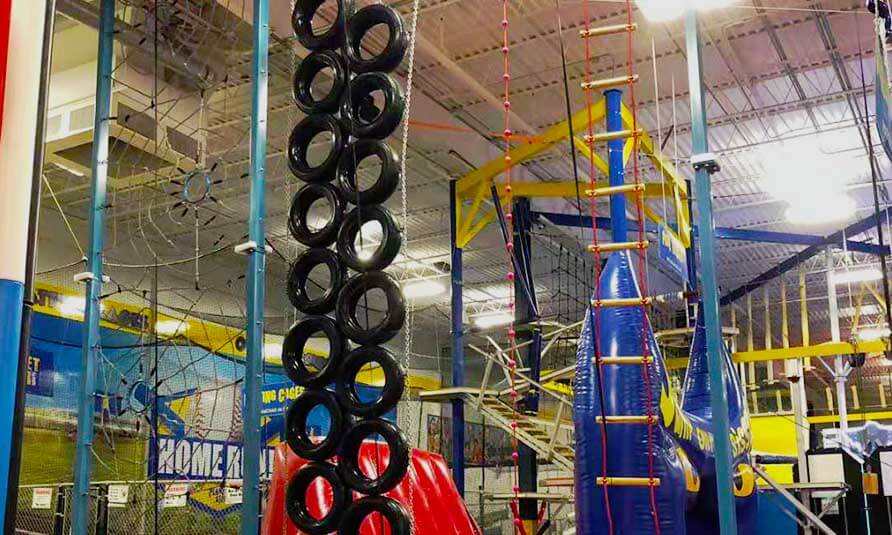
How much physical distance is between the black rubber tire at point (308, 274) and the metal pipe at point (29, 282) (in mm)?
2167

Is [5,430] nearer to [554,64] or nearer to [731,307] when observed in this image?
[554,64]

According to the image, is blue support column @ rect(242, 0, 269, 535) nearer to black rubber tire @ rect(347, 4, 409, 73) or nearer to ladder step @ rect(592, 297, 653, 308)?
black rubber tire @ rect(347, 4, 409, 73)

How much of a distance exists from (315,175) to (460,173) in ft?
23.6

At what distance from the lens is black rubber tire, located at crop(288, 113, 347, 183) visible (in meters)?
4.45

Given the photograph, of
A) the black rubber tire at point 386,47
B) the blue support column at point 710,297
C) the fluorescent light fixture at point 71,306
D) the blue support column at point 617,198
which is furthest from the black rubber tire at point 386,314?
the fluorescent light fixture at point 71,306

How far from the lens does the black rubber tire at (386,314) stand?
13.8 feet

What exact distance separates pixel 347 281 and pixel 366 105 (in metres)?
0.93

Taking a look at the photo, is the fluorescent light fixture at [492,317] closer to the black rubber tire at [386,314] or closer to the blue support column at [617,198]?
the blue support column at [617,198]

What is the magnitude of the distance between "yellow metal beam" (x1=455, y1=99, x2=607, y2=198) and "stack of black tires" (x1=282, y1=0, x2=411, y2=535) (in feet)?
14.9

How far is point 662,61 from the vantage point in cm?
990

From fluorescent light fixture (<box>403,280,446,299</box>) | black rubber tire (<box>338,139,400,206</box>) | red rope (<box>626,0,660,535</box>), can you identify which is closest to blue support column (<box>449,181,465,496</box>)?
red rope (<box>626,0,660,535</box>)

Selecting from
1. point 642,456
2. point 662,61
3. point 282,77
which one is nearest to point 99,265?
point 642,456

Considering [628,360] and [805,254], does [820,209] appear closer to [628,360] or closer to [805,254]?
[805,254]

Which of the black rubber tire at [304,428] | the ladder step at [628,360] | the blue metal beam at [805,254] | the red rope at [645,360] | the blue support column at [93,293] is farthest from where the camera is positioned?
the blue metal beam at [805,254]
